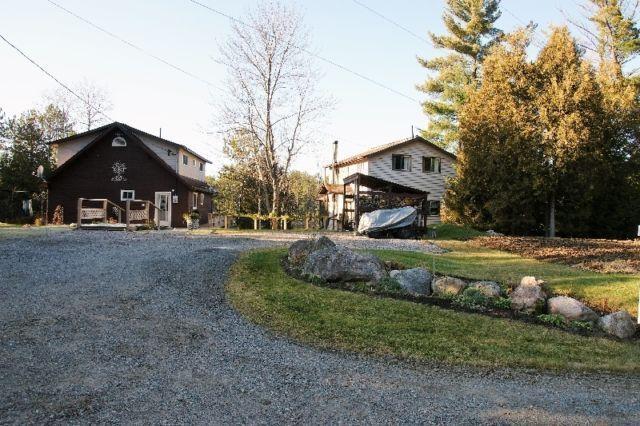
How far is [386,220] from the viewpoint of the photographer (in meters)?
20.7

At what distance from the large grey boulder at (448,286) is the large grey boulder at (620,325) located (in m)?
2.50

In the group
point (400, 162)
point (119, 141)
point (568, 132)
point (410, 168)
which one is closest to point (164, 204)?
point (119, 141)

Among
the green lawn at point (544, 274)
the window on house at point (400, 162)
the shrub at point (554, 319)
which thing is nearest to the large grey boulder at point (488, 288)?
the green lawn at point (544, 274)

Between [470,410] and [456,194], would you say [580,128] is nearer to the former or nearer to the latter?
[456,194]

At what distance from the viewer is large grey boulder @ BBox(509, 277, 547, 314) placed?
8836 millimetres

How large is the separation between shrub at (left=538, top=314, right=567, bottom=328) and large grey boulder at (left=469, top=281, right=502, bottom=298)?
1.14m

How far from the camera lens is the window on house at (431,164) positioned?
107 feet

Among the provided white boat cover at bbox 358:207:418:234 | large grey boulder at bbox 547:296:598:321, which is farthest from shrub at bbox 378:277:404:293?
white boat cover at bbox 358:207:418:234

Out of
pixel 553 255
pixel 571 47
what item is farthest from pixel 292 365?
pixel 571 47

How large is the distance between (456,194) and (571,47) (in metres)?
9.36

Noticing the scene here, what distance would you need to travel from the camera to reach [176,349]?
6121mm

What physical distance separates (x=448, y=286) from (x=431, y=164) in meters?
24.2

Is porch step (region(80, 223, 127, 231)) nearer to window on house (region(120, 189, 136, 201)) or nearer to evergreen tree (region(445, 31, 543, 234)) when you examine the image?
window on house (region(120, 189, 136, 201))

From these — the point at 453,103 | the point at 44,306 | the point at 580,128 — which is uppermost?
the point at 453,103
